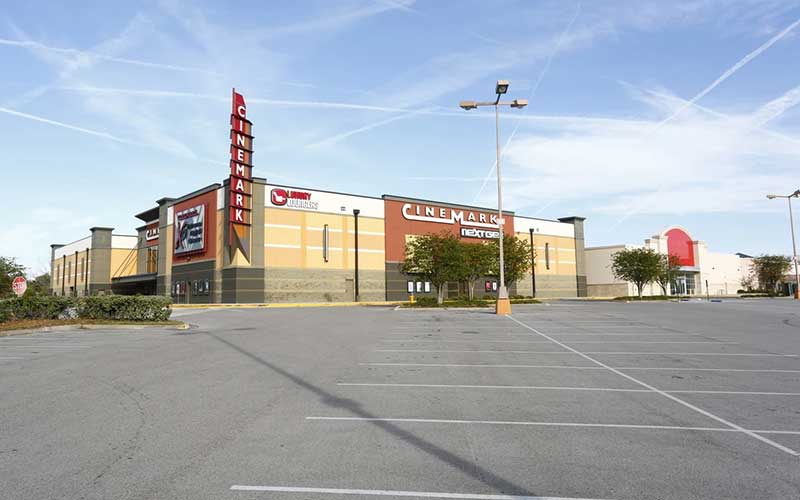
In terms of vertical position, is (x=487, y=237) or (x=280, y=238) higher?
(x=487, y=237)

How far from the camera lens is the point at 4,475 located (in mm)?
4883

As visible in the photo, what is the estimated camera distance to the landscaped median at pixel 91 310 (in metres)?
24.3

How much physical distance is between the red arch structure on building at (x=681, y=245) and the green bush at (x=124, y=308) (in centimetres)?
8061

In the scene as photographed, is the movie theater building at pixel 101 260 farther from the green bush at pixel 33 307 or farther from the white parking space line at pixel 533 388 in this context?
the white parking space line at pixel 533 388

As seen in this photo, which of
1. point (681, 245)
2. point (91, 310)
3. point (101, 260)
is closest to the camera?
point (91, 310)

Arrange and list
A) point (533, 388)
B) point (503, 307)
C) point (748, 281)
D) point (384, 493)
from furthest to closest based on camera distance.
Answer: point (748, 281)
point (503, 307)
point (533, 388)
point (384, 493)

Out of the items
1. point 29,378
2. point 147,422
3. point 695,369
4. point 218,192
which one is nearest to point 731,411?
point 695,369

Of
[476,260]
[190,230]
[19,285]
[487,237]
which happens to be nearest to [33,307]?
[19,285]

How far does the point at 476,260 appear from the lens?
165 feet

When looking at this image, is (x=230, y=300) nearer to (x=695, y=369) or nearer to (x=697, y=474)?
(x=695, y=369)

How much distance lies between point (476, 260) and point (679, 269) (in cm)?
4779

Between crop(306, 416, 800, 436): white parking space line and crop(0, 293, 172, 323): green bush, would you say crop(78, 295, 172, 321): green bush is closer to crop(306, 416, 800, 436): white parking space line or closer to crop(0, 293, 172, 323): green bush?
crop(0, 293, 172, 323): green bush

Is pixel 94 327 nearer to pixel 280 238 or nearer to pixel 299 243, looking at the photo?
pixel 280 238

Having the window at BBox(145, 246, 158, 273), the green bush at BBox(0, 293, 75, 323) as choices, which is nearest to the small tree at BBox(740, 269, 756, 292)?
the window at BBox(145, 246, 158, 273)
